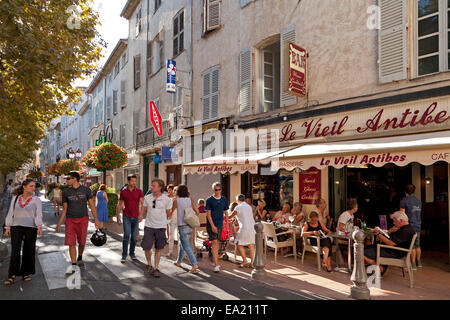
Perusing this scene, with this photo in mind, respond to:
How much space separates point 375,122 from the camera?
7414 mm

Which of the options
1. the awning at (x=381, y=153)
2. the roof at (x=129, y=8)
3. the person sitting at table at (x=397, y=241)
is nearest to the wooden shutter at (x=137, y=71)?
the roof at (x=129, y=8)

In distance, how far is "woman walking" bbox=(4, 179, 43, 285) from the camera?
5300 mm

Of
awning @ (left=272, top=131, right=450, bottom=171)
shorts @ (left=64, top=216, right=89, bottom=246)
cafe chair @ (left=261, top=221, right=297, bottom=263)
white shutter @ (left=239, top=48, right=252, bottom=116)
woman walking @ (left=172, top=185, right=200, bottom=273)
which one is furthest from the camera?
white shutter @ (left=239, top=48, right=252, bottom=116)

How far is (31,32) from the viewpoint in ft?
23.5

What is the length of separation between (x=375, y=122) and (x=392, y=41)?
1.73 metres

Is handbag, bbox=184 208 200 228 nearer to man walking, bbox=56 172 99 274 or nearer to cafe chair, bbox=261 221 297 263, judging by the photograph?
man walking, bbox=56 172 99 274

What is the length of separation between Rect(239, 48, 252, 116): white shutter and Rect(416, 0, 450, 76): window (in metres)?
5.24

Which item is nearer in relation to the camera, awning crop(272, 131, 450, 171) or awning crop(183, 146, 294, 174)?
awning crop(272, 131, 450, 171)

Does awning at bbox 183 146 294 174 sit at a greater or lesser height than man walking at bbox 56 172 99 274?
greater

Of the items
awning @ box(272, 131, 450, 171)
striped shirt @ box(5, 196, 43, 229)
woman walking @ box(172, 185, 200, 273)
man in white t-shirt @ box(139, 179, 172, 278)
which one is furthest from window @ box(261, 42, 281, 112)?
striped shirt @ box(5, 196, 43, 229)

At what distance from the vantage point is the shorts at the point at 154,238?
5.95 meters

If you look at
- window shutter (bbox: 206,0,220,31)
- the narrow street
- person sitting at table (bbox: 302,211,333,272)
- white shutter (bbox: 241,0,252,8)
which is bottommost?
the narrow street

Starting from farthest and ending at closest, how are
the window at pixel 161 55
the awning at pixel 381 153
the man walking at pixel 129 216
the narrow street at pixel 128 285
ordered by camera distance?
the window at pixel 161 55 < the man walking at pixel 129 216 < the awning at pixel 381 153 < the narrow street at pixel 128 285

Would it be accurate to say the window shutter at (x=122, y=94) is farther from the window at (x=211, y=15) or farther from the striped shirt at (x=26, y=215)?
the striped shirt at (x=26, y=215)
